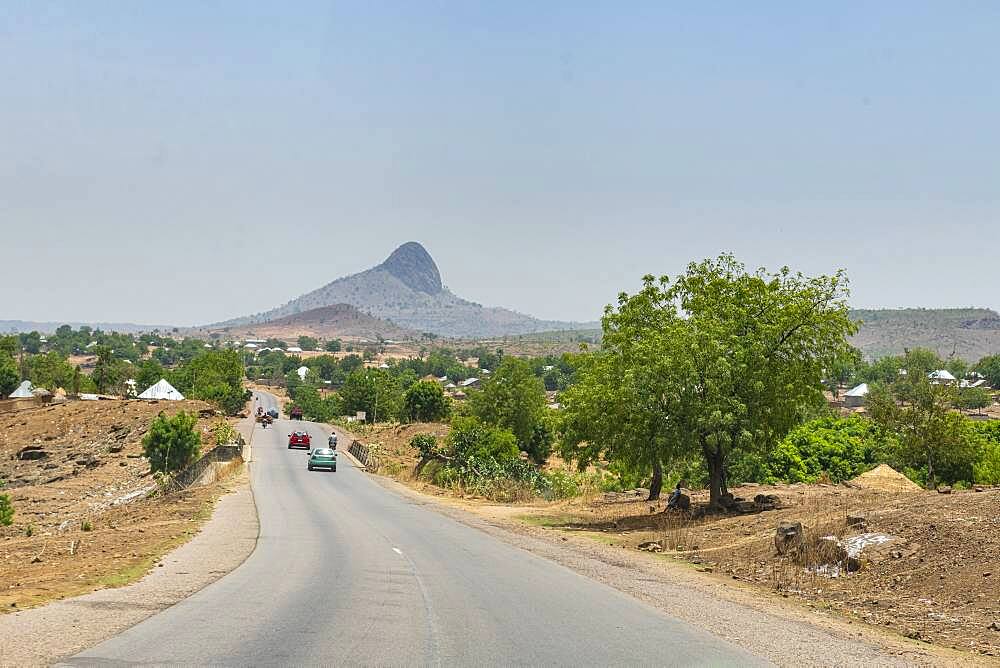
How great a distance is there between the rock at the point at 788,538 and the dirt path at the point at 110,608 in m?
12.3

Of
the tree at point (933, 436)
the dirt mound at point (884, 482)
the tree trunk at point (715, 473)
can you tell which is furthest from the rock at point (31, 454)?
the dirt mound at point (884, 482)

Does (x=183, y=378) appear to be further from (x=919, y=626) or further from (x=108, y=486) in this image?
(x=919, y=626)

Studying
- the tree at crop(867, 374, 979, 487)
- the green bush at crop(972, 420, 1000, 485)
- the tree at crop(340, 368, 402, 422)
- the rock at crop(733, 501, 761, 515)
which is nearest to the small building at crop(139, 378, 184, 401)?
the tree at crop(340, 368, 402, 422)

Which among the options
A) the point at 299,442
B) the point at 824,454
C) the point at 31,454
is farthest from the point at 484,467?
the point at 31,454

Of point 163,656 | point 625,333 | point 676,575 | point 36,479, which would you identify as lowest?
point 36,479

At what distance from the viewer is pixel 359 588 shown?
16812 millimetres

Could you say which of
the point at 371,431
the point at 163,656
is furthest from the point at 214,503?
the point at 371,431

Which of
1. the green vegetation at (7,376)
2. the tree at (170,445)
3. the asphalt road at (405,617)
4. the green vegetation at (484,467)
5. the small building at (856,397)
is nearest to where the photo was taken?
the asphalt road at (405,617)

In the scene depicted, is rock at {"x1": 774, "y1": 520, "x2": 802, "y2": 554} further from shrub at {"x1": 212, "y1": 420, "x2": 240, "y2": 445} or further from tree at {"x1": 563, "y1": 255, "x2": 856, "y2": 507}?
shrub at {"x1": 212, "y1": 420, "x2": 240, "y2": 445}

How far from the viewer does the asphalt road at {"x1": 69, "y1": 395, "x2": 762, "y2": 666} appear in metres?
10.9

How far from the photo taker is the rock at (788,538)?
20923 mm

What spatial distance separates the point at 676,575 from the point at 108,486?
55.0m

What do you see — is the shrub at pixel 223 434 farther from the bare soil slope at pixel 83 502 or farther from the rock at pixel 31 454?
the rock at pixel 31 454

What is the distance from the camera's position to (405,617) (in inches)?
542
